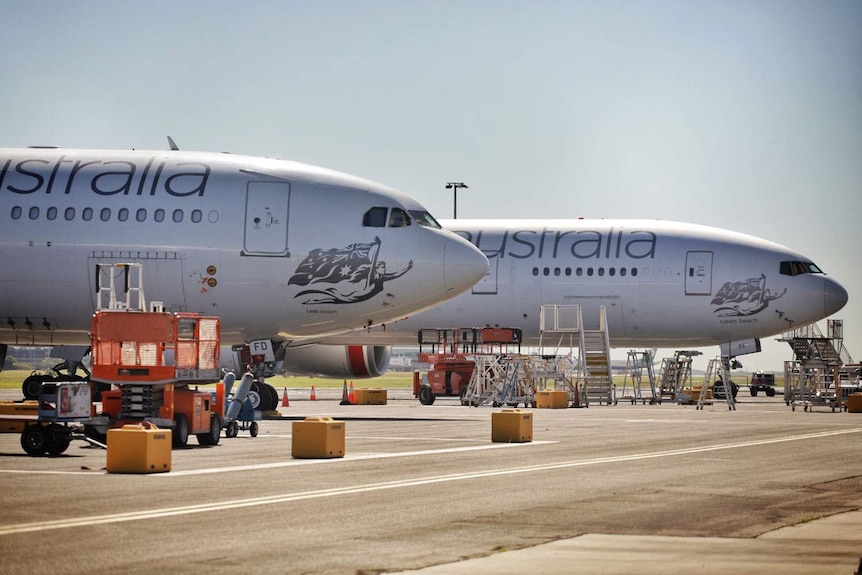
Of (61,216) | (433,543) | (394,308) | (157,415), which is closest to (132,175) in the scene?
(61,216)

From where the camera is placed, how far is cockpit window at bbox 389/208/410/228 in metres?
30.9

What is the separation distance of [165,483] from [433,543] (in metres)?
5.61

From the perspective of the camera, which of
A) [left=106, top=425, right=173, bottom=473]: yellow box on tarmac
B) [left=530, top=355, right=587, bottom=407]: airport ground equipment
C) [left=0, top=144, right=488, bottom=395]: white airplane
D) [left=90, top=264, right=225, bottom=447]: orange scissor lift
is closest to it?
[left=106, top=425, right=173, bottom=473]: yellow box on tarmac

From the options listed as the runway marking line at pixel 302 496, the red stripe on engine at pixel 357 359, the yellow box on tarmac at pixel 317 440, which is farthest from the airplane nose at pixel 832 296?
the yellow box on tarmac at pixel 317 440

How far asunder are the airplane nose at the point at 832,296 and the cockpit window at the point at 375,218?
21.1 m

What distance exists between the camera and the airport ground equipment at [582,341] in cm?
4434

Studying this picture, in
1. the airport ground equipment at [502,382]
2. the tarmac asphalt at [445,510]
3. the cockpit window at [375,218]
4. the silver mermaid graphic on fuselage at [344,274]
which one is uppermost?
the cockpit window at [375,218]

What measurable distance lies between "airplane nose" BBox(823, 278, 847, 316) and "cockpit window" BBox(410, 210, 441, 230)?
19.5 m

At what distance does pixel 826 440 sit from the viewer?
968 inches

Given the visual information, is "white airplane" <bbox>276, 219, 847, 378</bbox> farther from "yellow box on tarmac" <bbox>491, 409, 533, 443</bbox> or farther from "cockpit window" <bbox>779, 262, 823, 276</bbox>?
"yellow box on tarmac" <bbox>491, 409, 533, 443</bbox>

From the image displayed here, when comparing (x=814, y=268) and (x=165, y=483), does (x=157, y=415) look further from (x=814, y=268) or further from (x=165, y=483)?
(x=814, y=268)

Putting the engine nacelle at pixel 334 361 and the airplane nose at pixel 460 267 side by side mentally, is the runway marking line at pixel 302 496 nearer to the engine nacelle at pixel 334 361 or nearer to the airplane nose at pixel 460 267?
the airplane nose at pixel 460 267

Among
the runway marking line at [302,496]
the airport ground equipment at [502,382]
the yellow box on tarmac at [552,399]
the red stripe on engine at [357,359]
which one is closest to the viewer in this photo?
the runway marking line at [302,496]

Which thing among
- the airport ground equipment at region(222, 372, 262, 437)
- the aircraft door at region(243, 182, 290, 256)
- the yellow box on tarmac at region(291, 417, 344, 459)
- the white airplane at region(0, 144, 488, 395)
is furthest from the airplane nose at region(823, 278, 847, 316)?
the yellow box on tarmac at region(291, 417, 344, 459)
